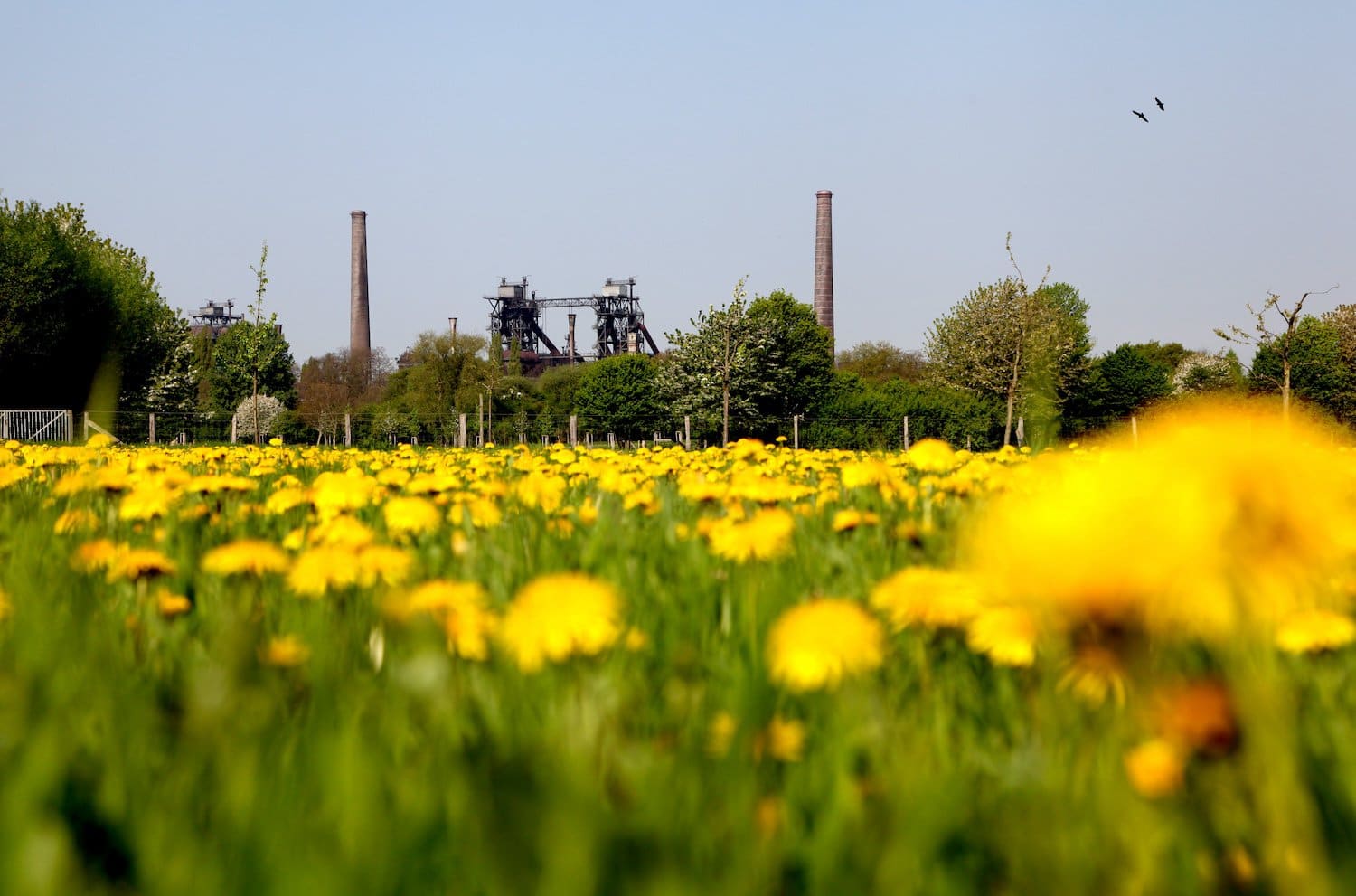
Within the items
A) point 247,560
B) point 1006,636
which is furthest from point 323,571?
point 1006,636

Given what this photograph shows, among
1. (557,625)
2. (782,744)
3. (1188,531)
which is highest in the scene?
(1188,531)

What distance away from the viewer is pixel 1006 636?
111 centimetres

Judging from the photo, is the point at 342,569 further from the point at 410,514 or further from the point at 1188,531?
the point at 1188,531

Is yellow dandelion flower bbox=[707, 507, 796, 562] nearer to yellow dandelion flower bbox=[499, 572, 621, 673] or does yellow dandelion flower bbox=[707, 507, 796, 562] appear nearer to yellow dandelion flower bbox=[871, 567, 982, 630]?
yellow dandelion flower bbox=[871, 567, 982, 630]

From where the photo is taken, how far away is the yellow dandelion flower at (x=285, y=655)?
1166 millimetres

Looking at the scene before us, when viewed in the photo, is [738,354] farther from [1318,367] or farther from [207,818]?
[207,818]

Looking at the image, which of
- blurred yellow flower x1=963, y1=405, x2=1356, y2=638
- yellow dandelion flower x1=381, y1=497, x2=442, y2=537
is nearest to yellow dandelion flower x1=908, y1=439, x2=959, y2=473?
yellow dandelion flower x1=381, y1=497, x2=442, y2=537

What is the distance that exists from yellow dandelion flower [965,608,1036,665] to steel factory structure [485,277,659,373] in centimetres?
7267

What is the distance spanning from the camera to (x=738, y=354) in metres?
30.1

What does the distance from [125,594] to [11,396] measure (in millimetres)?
33342

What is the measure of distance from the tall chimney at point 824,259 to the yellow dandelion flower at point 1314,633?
163ft

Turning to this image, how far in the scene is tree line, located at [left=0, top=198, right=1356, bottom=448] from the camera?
29000mm

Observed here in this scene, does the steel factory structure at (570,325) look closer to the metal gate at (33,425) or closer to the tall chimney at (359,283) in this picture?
the tall chimney at (359,283)

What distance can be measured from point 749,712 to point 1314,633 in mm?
697
